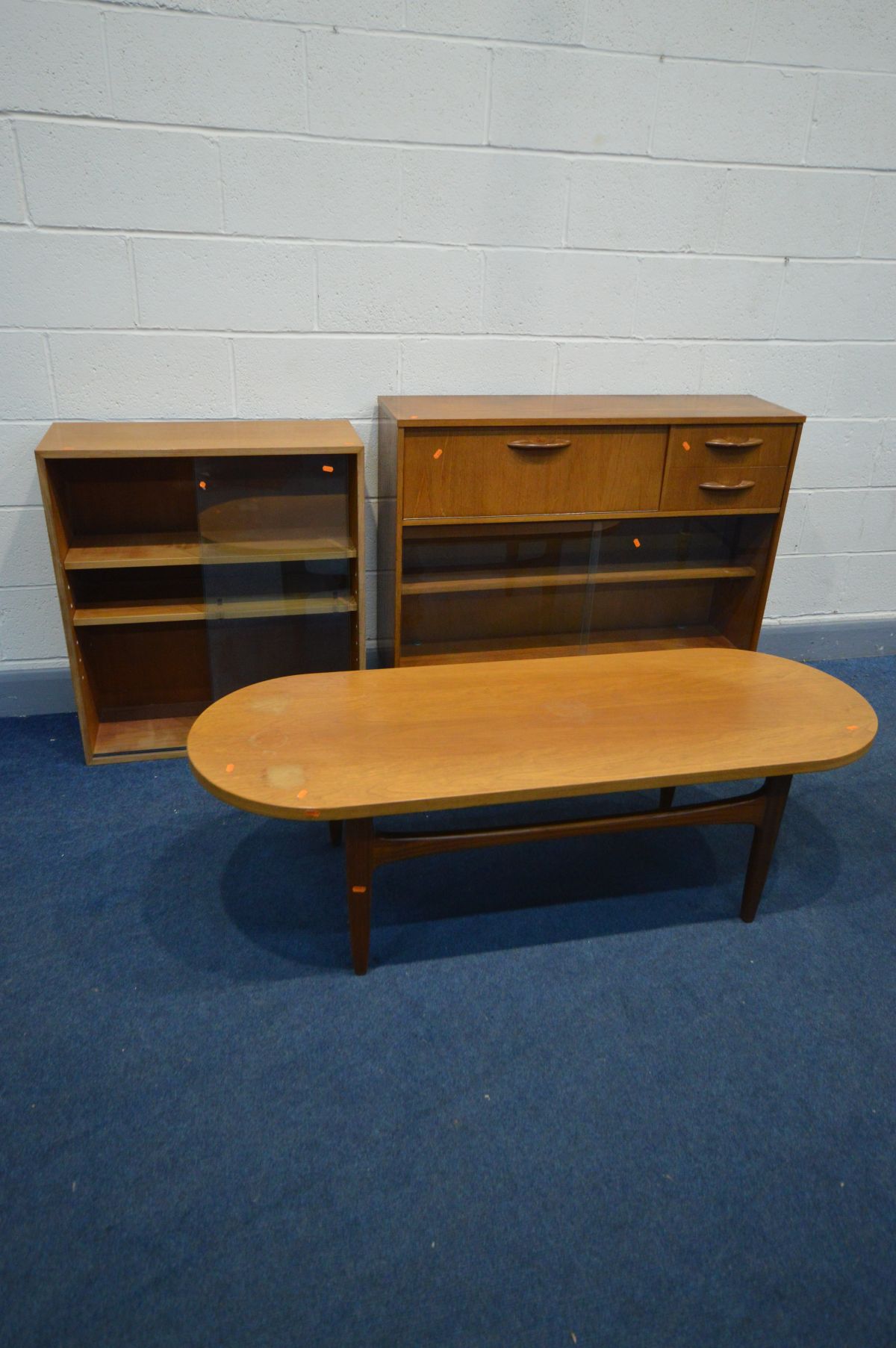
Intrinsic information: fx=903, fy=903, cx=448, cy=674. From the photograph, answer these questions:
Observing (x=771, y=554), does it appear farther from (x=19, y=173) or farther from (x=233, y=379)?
(x=19, y=173)

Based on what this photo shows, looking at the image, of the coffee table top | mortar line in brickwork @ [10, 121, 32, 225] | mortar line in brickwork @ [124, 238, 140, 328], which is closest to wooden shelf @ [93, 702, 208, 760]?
the coffee table top

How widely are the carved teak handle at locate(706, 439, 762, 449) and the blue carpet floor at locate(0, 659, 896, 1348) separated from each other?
113 centimetres

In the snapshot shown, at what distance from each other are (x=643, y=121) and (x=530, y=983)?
7.95ft

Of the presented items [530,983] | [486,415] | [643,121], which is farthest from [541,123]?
[530,983]

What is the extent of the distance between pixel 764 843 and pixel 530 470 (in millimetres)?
1210

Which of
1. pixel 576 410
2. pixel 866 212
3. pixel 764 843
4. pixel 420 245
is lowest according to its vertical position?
pixel 764 843

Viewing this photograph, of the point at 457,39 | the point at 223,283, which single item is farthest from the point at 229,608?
the point at 457,39

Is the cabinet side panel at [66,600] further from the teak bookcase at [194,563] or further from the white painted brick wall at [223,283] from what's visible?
the white painted brick wall at [223,283]

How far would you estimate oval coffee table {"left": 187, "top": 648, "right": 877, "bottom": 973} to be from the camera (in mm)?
1734

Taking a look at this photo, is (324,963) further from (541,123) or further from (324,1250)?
(541,123)

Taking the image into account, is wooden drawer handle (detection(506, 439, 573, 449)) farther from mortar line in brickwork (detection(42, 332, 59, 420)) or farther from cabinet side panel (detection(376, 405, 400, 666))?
mortar line in brickwork (detection(42, 332, 59, 420))

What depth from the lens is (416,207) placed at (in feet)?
8.52

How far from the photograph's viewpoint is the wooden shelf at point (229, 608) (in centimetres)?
261

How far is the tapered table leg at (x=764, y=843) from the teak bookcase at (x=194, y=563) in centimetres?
126
